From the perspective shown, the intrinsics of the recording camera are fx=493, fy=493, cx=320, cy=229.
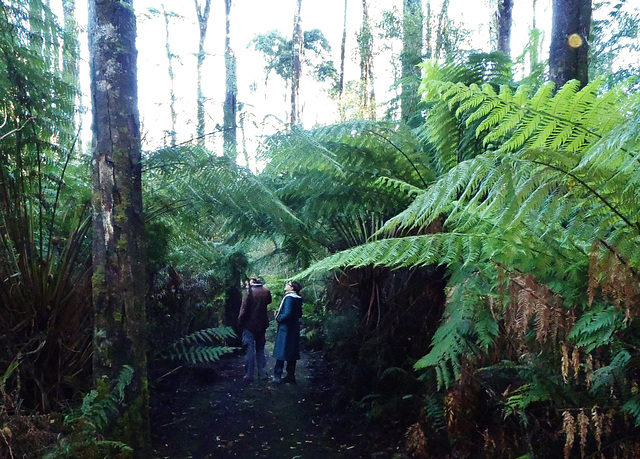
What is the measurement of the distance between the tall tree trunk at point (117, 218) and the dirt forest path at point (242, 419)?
112 cm

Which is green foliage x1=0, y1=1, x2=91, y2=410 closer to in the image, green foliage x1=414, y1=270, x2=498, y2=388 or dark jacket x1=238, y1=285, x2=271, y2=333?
green foliage x1=414, y1=270, x2=498, y2=388

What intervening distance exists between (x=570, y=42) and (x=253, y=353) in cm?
492

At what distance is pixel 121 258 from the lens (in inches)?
116

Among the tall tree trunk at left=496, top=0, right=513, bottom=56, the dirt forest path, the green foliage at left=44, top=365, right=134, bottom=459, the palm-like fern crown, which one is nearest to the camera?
the palm-like fern crown

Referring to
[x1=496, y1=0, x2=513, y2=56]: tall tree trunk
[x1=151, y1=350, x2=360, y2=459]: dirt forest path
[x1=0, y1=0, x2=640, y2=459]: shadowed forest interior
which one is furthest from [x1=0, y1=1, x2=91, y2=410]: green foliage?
[x1=496, y1=0, x2=513, y2=56]: tall tree trunk

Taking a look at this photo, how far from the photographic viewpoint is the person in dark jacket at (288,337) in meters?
6.40

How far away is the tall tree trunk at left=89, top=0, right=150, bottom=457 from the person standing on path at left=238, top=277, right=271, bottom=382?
11.2ft

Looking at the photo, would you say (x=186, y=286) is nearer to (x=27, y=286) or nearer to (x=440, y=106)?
(x=27, y=286)

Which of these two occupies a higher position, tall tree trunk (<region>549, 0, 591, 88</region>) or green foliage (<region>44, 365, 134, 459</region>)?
tall tree trunk (<region>549, 0, 591, 88</region>)

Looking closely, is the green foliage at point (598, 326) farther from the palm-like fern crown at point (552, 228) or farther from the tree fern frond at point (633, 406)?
the tree fern frond at point (633, 406)

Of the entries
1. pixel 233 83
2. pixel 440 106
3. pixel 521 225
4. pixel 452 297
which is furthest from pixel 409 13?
pixel 521 225

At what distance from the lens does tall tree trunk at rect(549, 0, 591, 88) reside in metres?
3.78

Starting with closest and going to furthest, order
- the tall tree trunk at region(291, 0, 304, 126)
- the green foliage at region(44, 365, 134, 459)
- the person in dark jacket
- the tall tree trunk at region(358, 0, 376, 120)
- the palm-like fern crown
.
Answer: the palm-like fern crown < the green foliage at region(44, 365, 134, 459) < the person in dark jacket < the tall tree trunk at region(358, 0, 376, 120) < the tall tree trunk at region(291, 0, 304, 126)

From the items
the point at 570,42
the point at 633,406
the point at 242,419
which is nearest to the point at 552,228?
the point at 633,406
